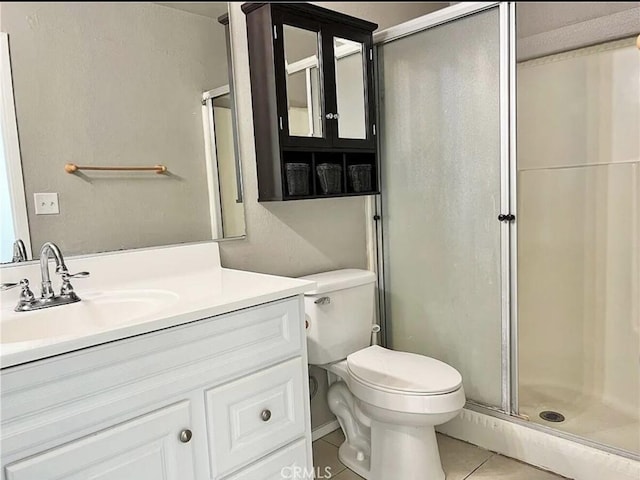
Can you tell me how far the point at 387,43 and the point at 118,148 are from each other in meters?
1.30

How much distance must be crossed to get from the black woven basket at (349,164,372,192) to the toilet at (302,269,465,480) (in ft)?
1.20

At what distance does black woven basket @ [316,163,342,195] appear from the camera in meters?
1.87

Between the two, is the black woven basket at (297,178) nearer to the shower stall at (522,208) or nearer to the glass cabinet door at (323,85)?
the glass cabinet door at (323,85)

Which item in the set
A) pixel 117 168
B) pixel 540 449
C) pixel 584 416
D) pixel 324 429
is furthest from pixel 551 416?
pixel 117 168

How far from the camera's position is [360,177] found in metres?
2.03

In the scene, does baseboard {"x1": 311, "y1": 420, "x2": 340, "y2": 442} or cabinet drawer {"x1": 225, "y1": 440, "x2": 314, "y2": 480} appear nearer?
cabinet drawer {"x1": 225, "y1": 440, "x2": 314, "y2": 480}

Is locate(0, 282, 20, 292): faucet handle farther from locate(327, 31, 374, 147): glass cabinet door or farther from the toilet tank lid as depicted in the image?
locate(327, 31, 374, 147): glass cabinet door

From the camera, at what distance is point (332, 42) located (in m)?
1.87

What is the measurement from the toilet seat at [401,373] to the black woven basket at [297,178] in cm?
68

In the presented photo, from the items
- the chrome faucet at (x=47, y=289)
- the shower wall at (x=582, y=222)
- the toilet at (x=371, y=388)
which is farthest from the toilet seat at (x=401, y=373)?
the chrome faucet at (x=47, y=289)

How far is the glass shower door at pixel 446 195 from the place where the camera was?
1.86 meters

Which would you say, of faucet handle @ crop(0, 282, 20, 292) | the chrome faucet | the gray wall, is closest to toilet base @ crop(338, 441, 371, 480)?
the chrome faucet

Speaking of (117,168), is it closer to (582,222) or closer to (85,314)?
(85,314)

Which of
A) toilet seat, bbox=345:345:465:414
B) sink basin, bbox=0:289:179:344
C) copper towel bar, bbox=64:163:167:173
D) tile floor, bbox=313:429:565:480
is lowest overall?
tile floor, bbox=313:429:565:480
